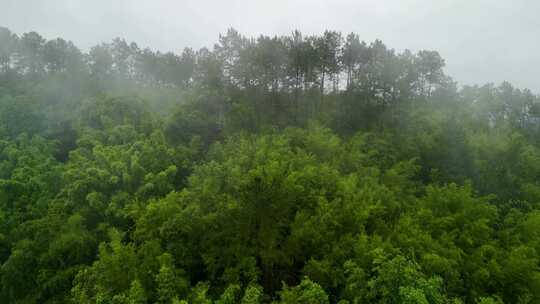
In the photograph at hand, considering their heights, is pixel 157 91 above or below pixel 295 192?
above

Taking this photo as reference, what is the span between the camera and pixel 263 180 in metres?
13.0

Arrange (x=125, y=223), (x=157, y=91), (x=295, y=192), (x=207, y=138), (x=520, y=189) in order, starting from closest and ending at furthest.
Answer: (x=295, y=192), (x=125, y=223), (x=520, y=189), (x=207, y=138), (x=157, y=91)

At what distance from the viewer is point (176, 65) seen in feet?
141

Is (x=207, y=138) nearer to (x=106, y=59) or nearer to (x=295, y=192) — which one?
(x=295, y=192)

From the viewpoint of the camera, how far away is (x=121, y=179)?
19.9m

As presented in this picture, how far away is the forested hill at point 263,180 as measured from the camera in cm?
1235

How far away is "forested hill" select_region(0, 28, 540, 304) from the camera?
40.5 ft

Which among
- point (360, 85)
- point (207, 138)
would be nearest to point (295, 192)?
point (207, 138)

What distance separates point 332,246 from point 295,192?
278cm

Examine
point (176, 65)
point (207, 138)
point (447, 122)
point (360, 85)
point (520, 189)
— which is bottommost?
point (520, 189)

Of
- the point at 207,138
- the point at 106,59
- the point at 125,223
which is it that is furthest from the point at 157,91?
the point at 125,223

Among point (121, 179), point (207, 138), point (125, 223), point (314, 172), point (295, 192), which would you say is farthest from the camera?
point (207, 138)

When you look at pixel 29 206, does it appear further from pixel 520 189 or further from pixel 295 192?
pixel 520 189

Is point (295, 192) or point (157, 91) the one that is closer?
point (295, 192)
